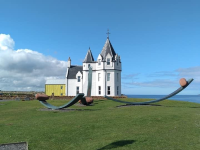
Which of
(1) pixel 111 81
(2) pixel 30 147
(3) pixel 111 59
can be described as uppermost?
(3) pixel 111 59

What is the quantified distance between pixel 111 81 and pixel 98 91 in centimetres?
355

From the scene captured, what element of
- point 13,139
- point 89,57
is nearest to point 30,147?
point 13,139

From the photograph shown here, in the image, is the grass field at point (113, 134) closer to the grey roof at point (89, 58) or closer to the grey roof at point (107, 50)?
the grey roof at point (107, 50)

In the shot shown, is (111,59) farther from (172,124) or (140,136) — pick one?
(140,136)

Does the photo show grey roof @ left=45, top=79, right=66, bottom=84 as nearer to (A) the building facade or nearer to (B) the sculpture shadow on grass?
(A) the building facade

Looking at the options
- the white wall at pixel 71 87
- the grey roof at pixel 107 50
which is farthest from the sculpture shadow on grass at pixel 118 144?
the white wall at pixel 71 87

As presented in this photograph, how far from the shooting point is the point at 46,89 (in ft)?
176

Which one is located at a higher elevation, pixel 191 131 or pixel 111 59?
pixel 111 59

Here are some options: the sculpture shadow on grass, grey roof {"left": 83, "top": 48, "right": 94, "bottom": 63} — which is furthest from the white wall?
the sculpture shadow on grass

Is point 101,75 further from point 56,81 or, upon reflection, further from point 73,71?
point 56,81

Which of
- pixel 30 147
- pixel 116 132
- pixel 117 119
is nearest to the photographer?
pixel 30 147

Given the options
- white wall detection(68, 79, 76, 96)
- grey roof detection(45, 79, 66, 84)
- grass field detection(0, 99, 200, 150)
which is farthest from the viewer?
grey roof detection(45, 79, 66, 84)

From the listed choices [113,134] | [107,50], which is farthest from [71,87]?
[113,134]

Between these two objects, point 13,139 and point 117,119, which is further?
point 117,119
